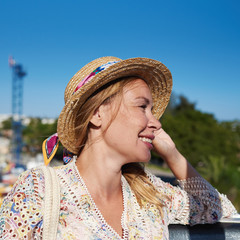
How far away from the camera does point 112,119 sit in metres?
1.50

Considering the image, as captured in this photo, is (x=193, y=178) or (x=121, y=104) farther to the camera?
(x=193, y=178)

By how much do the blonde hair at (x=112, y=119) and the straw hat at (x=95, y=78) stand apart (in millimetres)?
31

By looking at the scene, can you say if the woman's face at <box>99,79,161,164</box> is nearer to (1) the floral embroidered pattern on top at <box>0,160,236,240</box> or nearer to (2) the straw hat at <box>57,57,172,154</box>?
(2) the straw hat at <box>57,57,172,154</box>

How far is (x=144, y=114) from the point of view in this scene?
1557 mm

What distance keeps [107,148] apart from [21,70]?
39.0 metres

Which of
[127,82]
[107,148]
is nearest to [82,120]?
[107,148]

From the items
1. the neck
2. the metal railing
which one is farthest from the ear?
the metal railing

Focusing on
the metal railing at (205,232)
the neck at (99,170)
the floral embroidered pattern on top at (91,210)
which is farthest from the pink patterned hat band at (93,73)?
the metal railing at (205,232)

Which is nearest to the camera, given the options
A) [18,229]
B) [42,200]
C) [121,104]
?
[18,229]

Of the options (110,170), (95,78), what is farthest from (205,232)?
(95,78)

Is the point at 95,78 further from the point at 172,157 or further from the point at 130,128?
the point at 172,157

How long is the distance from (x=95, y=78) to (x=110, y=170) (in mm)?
490

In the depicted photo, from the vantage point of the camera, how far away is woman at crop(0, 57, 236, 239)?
137 centimetres

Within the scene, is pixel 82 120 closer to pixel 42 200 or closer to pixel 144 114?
pixel 144 114
